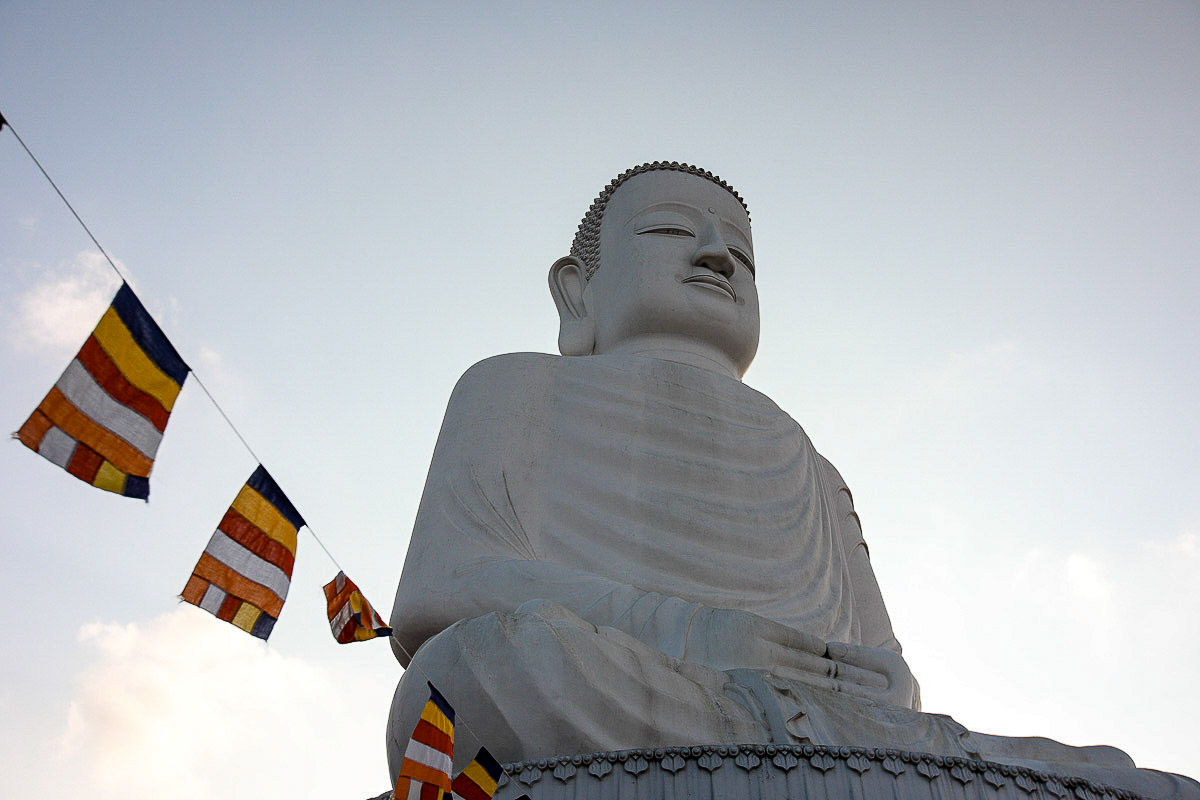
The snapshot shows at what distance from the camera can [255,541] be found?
375 centimetres

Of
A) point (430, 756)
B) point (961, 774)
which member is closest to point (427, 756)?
point (430, 756)

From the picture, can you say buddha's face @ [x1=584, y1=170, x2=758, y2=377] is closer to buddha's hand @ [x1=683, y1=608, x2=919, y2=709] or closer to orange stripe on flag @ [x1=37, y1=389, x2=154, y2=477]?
buddha's hand @ [x1=683, y1=608, x2=919, y2=709]

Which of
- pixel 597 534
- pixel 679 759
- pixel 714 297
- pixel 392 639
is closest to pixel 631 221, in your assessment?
pixel 714 297

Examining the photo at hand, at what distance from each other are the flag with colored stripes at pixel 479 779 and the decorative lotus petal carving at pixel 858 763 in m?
1.02

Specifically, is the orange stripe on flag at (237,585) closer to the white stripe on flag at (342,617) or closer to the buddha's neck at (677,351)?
the white stripe on flag at (342,617)

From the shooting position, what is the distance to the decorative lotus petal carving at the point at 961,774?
3182 millimetres

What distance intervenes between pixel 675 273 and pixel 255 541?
345cm

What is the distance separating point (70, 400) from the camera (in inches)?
115

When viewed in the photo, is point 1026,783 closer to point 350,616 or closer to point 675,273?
point 350,616

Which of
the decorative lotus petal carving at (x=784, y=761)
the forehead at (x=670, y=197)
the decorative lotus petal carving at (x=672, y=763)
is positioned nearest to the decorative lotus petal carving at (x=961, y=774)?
the decorative lotus petal carving at (x=784, y=761)

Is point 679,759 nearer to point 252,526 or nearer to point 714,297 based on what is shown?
point 252,526

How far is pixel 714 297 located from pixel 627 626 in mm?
2745

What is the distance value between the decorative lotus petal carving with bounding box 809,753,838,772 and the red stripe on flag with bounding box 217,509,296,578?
1856 millimetres

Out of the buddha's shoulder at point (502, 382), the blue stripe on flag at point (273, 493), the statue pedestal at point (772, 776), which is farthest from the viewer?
the buddha's shoulder at point (502, 382)
